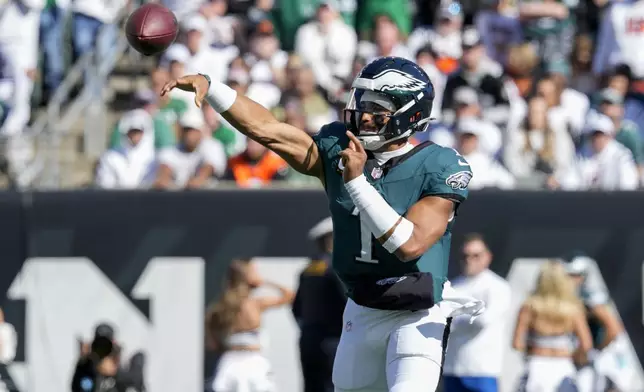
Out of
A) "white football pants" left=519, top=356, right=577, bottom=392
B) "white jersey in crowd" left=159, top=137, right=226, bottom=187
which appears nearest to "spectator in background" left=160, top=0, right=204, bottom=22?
"white jersey in crowd" left=159, top=137, right=226, bottom=187

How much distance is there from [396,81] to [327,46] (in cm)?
568

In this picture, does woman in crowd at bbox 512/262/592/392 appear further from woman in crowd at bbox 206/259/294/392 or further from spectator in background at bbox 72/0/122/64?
spectator in background at bbox 72/0/122/64

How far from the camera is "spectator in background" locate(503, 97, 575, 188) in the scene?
387 inches

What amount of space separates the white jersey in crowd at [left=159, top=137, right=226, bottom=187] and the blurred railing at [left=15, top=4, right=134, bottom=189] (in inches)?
32.4

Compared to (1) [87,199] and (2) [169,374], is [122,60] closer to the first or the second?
(1) [87,199]

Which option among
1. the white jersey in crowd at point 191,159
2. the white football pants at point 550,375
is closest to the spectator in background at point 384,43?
the white jersey in crowd at point 191,159

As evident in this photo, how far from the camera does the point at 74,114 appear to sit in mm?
10977

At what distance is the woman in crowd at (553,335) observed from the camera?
8.73 metres

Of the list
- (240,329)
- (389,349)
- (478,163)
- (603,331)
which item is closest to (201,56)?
(478,163)

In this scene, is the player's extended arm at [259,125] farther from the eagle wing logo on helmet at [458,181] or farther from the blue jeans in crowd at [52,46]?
the blue jeans in crowd at [52,46]

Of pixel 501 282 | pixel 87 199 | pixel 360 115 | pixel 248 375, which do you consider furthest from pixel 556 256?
pixel 360 115

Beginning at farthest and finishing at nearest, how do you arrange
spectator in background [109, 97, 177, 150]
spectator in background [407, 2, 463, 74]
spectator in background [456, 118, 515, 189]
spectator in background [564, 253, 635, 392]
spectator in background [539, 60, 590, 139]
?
spectator in background [407, 2, 463, 74]
spectator in background [539, 60, 590, 139]
spectator in background [109, 97, 177, 150]
spectator in background [456, 118, 515, 189]
spectator in background [564, 253, 635, 392]

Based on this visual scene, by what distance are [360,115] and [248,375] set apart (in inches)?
158

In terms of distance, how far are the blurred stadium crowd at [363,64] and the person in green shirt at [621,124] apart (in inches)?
0.5
